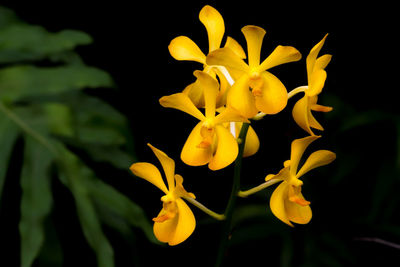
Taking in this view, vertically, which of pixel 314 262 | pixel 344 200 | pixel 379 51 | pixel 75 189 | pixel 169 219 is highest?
pixel 379 51

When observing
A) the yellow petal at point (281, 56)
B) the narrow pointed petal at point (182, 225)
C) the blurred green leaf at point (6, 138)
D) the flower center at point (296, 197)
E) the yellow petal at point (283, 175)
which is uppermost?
the yellow petal at point (281, 56)

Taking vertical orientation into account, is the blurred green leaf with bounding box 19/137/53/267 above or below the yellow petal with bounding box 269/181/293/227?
below

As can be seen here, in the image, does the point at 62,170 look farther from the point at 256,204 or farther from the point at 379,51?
the point at 379,51

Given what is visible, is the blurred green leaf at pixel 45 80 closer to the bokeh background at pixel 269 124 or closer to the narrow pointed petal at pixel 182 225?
the bokeh background at pixel 269 124

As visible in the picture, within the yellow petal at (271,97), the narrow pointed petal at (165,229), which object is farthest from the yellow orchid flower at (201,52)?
the narrow pointed petal at (165,229)

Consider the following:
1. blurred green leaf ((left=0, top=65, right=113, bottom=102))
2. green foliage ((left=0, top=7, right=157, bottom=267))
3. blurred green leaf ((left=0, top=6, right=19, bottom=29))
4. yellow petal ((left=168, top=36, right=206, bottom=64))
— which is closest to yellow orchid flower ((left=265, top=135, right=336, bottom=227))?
yellow petal ((left=168, top=36, right=206, bottom=64))

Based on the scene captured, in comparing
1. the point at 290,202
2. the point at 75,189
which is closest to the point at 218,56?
the point at 290,202

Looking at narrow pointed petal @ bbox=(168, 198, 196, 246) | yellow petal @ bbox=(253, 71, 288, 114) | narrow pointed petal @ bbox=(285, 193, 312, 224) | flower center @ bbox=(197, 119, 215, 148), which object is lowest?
narrow pointed petal @ bbox=(168, 198, 196, 246)

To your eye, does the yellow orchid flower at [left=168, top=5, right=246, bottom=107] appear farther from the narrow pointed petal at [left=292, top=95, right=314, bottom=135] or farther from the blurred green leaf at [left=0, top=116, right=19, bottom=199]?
the blurred green leaf at [left=0, top=116, right=19, bottom=199]
